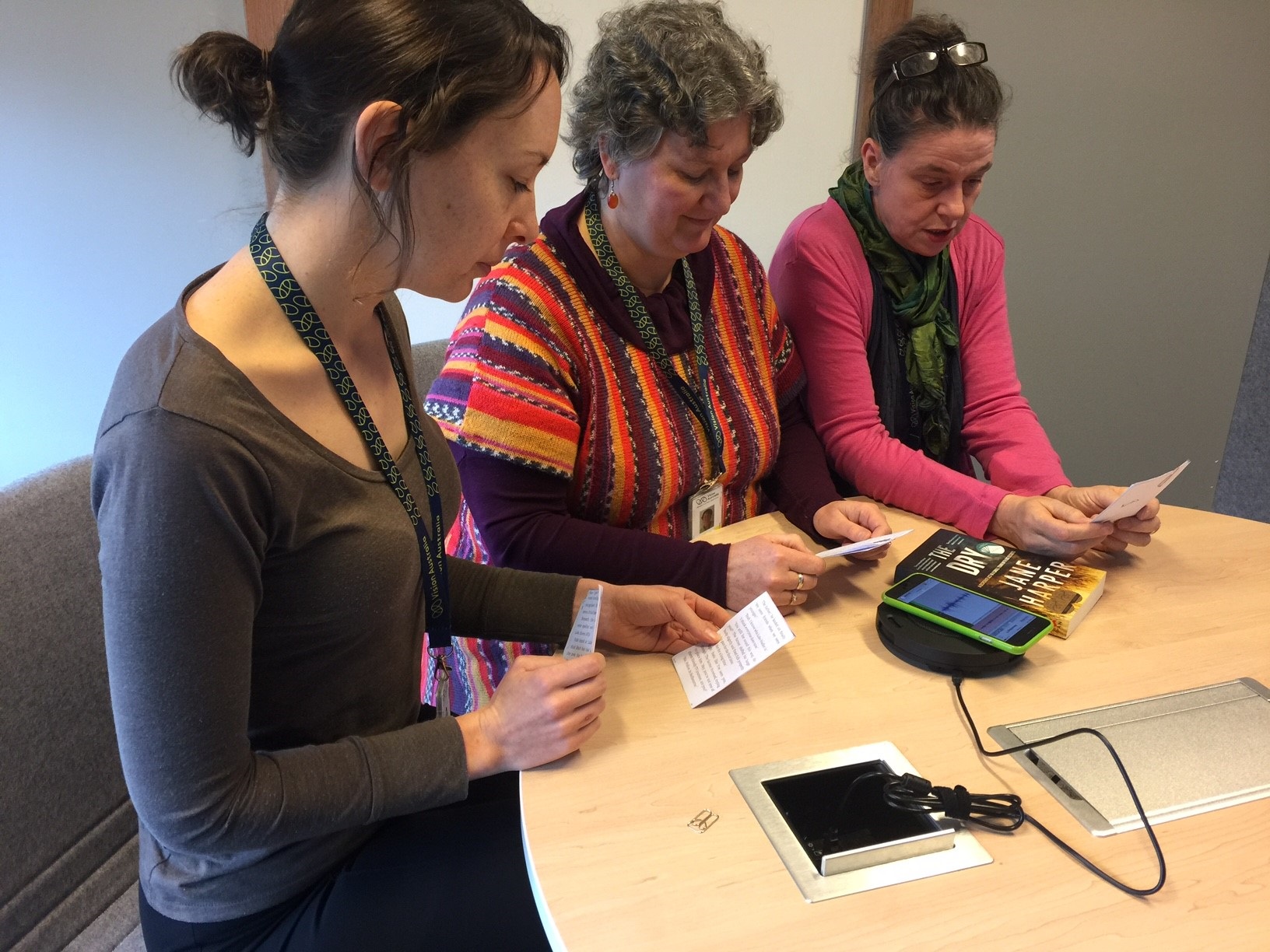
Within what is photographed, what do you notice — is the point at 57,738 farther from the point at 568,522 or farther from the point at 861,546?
the point at 861,546

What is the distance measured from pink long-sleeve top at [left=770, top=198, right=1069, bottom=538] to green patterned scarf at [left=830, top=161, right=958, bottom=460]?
0.03 meters

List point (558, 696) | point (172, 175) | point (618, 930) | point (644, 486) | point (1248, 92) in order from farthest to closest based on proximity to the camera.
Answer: point (1248, 92) → point (172, 175) → point (644, 486) → point (558, 696) → point (618, 930)

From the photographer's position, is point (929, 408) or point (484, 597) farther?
point (929, 408)

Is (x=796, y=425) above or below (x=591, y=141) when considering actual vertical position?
below

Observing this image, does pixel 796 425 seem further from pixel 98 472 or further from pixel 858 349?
pixel 98 472

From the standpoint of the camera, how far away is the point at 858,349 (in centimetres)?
162

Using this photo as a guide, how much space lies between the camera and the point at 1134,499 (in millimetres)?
1219

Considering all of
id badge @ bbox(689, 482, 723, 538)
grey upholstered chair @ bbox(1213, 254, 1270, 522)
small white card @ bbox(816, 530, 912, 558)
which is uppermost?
small white card @ bbox(816, 530, 912, 558)

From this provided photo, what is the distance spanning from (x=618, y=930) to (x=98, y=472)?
0.55 metres

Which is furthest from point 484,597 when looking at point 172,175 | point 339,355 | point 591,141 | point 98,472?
point 172,175

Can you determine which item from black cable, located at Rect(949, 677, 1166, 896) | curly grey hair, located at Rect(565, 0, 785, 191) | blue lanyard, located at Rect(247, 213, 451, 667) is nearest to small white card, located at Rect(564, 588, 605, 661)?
blue lanyard, located at Rect(247, 213, 451, 667)

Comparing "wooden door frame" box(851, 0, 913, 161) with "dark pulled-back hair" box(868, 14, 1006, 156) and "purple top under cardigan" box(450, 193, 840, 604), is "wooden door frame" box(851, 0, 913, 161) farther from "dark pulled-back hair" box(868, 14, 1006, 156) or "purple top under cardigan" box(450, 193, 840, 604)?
"purple top under cardigan" box(450, 193, 840, 604)

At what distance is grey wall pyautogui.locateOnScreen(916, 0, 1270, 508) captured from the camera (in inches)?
97.3

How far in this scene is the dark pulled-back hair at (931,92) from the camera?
5.01 ft
